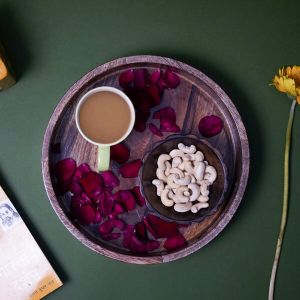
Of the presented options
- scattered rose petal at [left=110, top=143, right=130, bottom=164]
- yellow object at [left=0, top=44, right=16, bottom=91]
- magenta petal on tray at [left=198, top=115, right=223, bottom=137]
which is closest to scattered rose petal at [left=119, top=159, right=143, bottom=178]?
scattered rose petal at [left=110, top=143, right=130, bottom=164]

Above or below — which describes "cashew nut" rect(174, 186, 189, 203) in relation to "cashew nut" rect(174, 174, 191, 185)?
below

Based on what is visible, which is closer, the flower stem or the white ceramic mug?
the white ceramic mug

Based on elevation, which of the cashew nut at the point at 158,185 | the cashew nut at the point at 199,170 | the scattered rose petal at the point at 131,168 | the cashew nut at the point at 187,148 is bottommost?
the cashew nut at the point at 199,170

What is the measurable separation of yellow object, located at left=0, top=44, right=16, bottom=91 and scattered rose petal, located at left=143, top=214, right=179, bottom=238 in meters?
0.32

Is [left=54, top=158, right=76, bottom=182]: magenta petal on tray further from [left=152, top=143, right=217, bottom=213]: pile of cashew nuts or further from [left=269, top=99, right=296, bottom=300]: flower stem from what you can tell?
[left=269, top=99, right=296, bottom=300]: flower stem

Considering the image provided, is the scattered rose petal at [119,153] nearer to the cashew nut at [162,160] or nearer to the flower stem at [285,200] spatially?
the cashew nut at [162,160]

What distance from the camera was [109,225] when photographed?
79cm

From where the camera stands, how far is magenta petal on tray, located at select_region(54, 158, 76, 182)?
30.7 inches

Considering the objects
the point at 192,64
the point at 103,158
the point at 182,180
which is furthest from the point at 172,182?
the point at 192,64

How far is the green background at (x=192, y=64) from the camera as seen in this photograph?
0.82 m

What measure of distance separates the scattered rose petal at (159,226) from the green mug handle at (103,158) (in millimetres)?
129

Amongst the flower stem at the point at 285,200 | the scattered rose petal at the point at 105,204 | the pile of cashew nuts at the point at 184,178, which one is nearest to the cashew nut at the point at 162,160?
the pile of cashew nuts at the point at 184,178

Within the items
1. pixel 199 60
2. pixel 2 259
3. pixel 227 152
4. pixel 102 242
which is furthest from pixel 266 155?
pixel 2 259

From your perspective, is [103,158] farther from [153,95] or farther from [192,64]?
[192,64]
